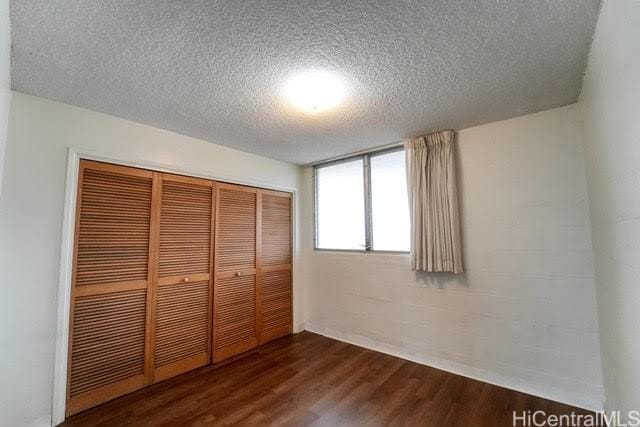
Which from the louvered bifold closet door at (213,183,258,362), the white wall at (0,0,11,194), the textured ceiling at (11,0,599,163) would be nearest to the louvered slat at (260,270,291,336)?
the louvered bifold closet door at (213,183,258,362)

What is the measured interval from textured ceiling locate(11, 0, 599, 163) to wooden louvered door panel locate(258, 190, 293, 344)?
137 cm

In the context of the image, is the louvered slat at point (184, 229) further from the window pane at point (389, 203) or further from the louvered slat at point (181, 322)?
the window pane at point (389, 203)

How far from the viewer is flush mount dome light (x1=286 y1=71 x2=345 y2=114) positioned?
172 centimetres

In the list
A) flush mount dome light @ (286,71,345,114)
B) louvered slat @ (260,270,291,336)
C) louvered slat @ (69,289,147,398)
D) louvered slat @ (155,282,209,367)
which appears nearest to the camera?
flush mount dome light @ (286,71,345,114)

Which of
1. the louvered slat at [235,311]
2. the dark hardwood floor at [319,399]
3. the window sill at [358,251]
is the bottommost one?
the dark hardwood floor at [319,399]

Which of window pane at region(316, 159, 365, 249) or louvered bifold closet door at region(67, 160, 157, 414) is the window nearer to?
window pane at region(316, 159, 365, 249)

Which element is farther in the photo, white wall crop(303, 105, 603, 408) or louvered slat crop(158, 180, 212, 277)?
louvered slat crop(158, 180, 212, 277)

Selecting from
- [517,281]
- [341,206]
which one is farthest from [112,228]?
[517,281]

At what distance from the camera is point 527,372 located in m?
2.19

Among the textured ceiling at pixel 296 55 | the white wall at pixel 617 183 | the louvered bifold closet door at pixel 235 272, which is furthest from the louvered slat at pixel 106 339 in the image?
the white wall at pixel 617 183

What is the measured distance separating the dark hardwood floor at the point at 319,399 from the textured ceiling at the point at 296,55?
2215 mm

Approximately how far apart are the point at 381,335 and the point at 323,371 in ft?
2.57

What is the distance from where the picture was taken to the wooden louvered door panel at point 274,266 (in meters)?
3.30

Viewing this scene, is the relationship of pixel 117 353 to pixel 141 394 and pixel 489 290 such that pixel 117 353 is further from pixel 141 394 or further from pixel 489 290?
pixel 489 290
